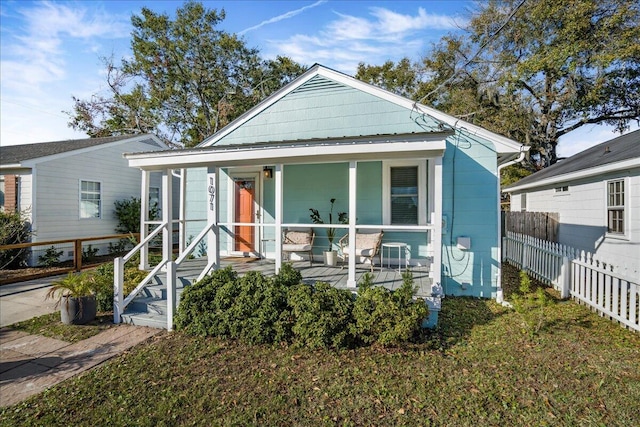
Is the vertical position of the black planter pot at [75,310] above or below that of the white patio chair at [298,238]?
below

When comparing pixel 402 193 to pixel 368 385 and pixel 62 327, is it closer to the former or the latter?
pixel 368 385

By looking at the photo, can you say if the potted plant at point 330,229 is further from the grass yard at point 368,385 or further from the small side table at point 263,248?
the grass yard at point 368,385

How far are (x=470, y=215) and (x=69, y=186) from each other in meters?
12.9

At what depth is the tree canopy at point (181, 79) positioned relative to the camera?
20.5m

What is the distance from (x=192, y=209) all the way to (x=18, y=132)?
648 inches

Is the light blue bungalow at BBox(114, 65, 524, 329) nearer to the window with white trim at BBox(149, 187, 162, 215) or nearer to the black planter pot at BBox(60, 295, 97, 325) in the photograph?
the black planter pot at BBox(60, 295, 97, 325)

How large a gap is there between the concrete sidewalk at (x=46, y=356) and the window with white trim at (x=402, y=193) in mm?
5268

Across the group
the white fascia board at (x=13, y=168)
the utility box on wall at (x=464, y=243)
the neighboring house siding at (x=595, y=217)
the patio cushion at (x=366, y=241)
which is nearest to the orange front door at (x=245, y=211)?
→ the patio cushion at (x=366, y=241)

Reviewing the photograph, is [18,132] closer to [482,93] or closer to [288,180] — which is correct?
[288,180]

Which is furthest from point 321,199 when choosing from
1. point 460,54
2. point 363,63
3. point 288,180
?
point 363,63

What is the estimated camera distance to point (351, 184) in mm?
5266

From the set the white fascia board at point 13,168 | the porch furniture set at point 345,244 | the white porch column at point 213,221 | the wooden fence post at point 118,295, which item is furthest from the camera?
the white fascia board at point 13,168

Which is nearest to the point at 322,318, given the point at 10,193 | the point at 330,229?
the point at 330,229

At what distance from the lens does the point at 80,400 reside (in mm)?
3270
